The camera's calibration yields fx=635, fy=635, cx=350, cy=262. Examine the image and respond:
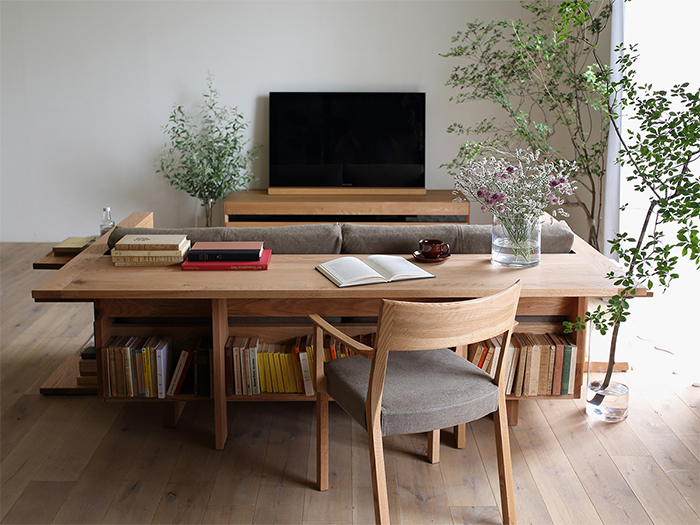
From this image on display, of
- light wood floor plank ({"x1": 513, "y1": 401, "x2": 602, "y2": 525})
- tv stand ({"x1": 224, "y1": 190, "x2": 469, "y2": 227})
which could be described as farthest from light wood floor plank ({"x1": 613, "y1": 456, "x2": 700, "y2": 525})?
tv stand ({"x1": 224, "y1": 190, "x2": 469, "y2": 227})

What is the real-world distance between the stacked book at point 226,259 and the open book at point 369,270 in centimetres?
23

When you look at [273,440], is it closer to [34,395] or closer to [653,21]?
[34,395]

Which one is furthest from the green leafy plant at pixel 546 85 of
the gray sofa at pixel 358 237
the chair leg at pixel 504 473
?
the chair leg at pixel 504 473

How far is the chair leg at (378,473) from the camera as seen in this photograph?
1802 mm

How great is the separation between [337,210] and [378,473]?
3.60 metres

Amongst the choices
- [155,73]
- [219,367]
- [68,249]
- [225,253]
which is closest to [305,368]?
[219,367]

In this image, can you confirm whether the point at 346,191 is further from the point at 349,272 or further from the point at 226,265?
the point at 349,272

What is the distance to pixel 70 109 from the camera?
18.6 feet

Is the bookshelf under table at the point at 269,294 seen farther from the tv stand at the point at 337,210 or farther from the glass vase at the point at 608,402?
the tv stand at the point at 337,210

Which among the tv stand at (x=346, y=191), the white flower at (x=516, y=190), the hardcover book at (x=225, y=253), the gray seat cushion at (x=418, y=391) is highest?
the white flower at (x=516, y=190)

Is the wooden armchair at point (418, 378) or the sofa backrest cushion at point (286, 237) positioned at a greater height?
the sofa backrest cushion at point (286, 237)

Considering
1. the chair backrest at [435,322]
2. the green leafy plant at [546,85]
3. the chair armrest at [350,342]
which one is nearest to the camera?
the chair backrest at [435,322]

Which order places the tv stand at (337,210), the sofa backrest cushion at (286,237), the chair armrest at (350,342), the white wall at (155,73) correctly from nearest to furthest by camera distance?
the chair armrest at (350,342), the sofa backrest cushion at (286,237), the tv stand at (337,210), the white wall at (155,73)

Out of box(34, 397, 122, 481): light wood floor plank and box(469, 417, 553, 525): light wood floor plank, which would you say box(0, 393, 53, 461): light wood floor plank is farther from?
box(469, 417, 553, 525): light wood floor plank
